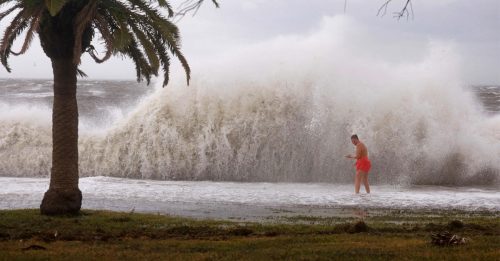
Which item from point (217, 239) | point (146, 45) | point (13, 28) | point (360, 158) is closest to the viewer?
point (217, 239)

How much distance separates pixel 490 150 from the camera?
22.5 meters

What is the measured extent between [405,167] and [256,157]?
530 centimetres

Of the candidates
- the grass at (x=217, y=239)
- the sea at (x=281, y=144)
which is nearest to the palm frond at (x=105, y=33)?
the grass at (x=217, y=239)

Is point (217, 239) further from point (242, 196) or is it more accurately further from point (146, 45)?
point (242, 196)

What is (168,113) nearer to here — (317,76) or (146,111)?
(146,111)

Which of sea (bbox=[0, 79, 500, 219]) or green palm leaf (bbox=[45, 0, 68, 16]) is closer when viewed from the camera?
green palm leaf (bbox=[45, 0, 68, 16])

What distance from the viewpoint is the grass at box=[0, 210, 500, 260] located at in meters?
7.13

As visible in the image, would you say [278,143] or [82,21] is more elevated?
[82,21]

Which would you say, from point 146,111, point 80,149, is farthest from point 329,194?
point 80,149

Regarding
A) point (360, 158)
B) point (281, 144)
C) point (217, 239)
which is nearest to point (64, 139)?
point (217, 239)

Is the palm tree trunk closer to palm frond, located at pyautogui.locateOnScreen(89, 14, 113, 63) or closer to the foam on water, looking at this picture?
palm frond, located at pyautogui.locateOnScreen(89, 14, 113, 63)

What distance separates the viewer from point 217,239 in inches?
351

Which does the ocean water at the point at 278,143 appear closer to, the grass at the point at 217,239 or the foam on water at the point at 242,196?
the foam on water at the point at 242,196

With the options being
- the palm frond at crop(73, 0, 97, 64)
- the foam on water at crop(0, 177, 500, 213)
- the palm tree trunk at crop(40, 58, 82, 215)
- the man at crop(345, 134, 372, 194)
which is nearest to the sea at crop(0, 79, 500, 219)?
the foam on water at crop(0, 177, 500, 213)
